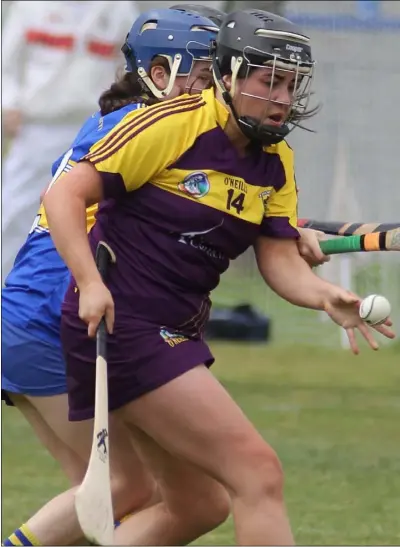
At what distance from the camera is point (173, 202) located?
15.4ft

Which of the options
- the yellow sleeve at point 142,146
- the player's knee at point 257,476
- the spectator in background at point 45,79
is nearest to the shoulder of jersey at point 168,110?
the yellow sleeve at point 142,146

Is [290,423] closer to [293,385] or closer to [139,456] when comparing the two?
[293,385]

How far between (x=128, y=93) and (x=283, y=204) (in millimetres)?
954

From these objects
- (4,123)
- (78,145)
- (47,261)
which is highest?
(78,145)

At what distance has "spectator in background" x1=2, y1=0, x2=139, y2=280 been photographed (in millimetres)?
10609

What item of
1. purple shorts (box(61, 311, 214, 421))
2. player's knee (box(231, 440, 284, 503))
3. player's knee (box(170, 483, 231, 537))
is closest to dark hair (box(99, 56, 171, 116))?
purple shorts (box(61, 311, 214, 421))

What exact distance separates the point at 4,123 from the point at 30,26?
699 mm

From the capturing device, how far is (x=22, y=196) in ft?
35.9

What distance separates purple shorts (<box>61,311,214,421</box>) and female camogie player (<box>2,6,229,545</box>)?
1.74 ft

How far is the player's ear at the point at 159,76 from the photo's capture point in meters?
5.54

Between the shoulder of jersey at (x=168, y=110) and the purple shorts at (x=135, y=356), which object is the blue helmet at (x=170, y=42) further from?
the purple shorts at (x=135, y=356)

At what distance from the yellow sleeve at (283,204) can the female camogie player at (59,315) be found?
1.97 feet

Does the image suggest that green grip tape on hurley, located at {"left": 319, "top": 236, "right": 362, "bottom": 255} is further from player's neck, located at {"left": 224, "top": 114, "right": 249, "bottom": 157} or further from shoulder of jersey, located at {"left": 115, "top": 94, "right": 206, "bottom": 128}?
shoulder of jersey, located at {"left": 115, "top": 94, "right": 206, "bottom": 128}

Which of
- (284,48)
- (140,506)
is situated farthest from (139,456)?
(284,48)
